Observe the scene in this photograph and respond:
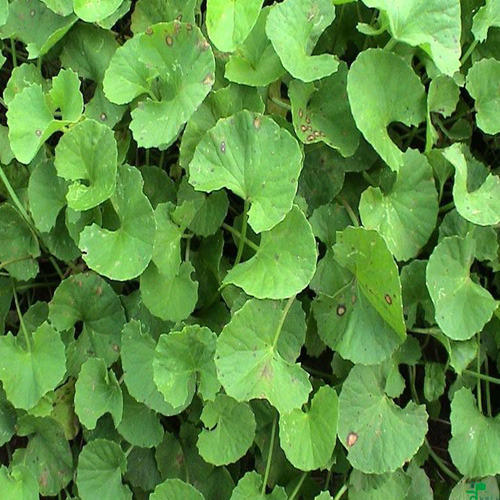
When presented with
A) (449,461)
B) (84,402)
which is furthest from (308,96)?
(449,461)

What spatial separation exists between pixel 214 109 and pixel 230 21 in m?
0.13

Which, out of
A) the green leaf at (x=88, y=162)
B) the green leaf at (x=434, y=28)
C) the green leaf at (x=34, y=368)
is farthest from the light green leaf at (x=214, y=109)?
the green leaf at (x=34, y=368)

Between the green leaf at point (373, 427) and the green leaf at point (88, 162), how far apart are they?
45cm

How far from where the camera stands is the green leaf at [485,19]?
1.05m

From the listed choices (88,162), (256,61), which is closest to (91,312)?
(88,162)

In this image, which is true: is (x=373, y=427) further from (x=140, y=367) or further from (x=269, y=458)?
(x=140, y=367)

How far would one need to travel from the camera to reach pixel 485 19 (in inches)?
41.5

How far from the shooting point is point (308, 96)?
103 centimetres

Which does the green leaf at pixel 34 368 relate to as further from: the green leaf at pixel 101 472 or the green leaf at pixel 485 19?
the green leaf at pixel 485 19

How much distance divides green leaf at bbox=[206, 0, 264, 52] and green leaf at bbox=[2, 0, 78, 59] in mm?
273

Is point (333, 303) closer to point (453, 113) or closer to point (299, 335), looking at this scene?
point (299, 335)

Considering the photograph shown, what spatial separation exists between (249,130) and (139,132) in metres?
0.16

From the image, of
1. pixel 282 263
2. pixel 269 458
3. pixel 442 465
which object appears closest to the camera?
pixel 282 263

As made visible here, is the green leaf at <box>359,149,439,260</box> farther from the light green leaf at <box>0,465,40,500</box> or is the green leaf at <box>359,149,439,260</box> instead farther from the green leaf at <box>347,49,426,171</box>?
the light green leaf at <box>0,465,40,500</box>
